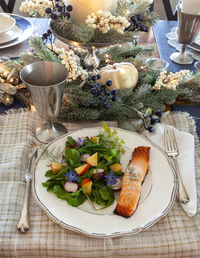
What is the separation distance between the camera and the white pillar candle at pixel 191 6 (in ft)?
3.11

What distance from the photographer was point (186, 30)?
102cm

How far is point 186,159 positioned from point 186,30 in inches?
21.2

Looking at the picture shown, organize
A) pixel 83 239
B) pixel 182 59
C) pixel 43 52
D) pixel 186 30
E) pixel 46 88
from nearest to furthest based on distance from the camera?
pixel 83 239 < pixel 46 88 < pixel 43 52 < pixel 186 30 < pixel 182 59

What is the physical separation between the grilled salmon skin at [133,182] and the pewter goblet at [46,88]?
24cm

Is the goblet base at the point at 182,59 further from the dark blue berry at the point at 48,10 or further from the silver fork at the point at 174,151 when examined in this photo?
the dark blue berry at the point at 48,10

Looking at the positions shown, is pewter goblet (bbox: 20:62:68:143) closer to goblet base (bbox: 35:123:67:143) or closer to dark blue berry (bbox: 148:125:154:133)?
goblet base (bbox: 35:123:67:143)

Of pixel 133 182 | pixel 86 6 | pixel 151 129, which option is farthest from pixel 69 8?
pixel 133 182

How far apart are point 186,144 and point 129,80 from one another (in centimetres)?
27

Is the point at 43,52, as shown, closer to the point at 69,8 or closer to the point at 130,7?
the point at 69,8

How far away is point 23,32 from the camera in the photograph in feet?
4.01

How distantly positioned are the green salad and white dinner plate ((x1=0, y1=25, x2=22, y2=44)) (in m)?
0.67

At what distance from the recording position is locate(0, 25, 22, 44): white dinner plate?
3.81ft

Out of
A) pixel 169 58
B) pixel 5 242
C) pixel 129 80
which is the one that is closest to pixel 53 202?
pixel 5 242

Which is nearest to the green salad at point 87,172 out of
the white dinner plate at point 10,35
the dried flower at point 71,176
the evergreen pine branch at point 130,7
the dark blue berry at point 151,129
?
the dried flower at point 71,176
